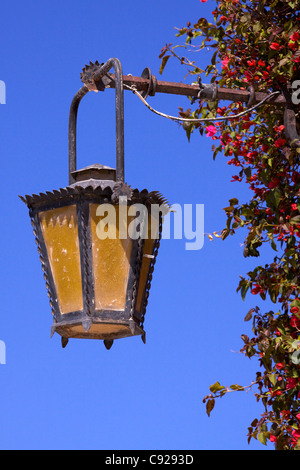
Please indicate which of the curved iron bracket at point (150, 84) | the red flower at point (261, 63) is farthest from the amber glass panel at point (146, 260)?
the red flower at point (261, 63)

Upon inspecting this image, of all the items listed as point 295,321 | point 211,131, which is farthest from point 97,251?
point 211,131

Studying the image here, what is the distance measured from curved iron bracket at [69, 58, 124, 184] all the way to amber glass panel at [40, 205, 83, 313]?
11.0 inches

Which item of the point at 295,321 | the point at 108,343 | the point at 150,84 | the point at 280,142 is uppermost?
the point at 280,142

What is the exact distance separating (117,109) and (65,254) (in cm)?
75

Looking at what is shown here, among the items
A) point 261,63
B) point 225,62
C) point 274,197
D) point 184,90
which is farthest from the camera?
point 225,62

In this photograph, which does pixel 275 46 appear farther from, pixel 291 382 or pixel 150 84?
pixel 291 382

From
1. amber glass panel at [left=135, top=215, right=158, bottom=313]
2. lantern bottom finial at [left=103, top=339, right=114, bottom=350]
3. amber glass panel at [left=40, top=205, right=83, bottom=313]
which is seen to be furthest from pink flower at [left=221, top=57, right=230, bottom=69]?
lantern bottom finial at [left=103, top=339, right=114, bottom=350]

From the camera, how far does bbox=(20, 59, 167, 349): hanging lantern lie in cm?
418

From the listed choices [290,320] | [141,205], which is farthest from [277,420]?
[141,205]

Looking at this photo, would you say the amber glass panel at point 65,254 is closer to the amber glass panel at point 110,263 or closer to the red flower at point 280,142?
the amber glass panel at point 110,263

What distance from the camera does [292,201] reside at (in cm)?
608

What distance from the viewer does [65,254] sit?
14.1 feet

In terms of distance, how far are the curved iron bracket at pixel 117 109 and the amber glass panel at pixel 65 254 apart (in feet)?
0.92

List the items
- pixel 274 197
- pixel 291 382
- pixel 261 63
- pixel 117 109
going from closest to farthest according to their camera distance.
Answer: pixel 117 109, pixel 291 382, pixel 274 197, pixel 261 63
